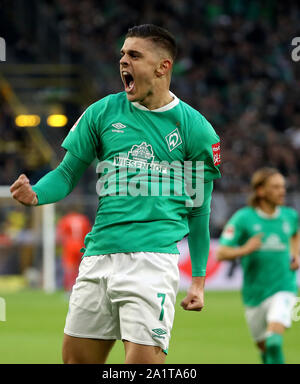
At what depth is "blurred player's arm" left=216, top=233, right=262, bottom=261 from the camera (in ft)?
Answer: 24.6

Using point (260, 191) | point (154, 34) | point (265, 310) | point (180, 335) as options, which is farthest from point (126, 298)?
point (180, 335)

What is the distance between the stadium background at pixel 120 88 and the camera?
60.4 feet

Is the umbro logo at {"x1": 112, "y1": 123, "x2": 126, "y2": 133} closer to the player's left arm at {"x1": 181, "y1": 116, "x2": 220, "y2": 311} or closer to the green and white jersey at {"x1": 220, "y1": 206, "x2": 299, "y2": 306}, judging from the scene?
the player's left arm at {"x1": 181, "y1": 116, "x2": 220, "y2": 311}

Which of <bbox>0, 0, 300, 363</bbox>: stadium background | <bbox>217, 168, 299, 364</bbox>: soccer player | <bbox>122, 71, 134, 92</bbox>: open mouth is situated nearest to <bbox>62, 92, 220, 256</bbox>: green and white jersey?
<bbox>122, 71, 134, 92</bbox>: open mouth

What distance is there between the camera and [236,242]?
793 centimetres

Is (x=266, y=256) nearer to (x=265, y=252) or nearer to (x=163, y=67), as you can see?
(x=265, y=252)

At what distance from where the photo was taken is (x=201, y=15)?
2200cm

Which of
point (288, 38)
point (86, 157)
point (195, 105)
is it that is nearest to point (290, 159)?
point (195, 105)

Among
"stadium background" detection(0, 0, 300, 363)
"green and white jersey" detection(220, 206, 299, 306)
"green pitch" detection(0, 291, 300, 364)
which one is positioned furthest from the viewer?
"stadium background" detection(0, 0, 300, 363)

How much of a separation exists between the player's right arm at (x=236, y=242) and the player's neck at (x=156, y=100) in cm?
356

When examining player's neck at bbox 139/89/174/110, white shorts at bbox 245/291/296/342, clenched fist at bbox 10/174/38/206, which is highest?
player's neck at bbox 139/89/174/110

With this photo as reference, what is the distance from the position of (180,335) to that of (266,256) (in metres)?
3.36

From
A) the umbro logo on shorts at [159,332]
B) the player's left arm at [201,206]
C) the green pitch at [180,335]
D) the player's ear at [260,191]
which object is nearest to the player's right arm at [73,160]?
the player's left arm at [201,206]
